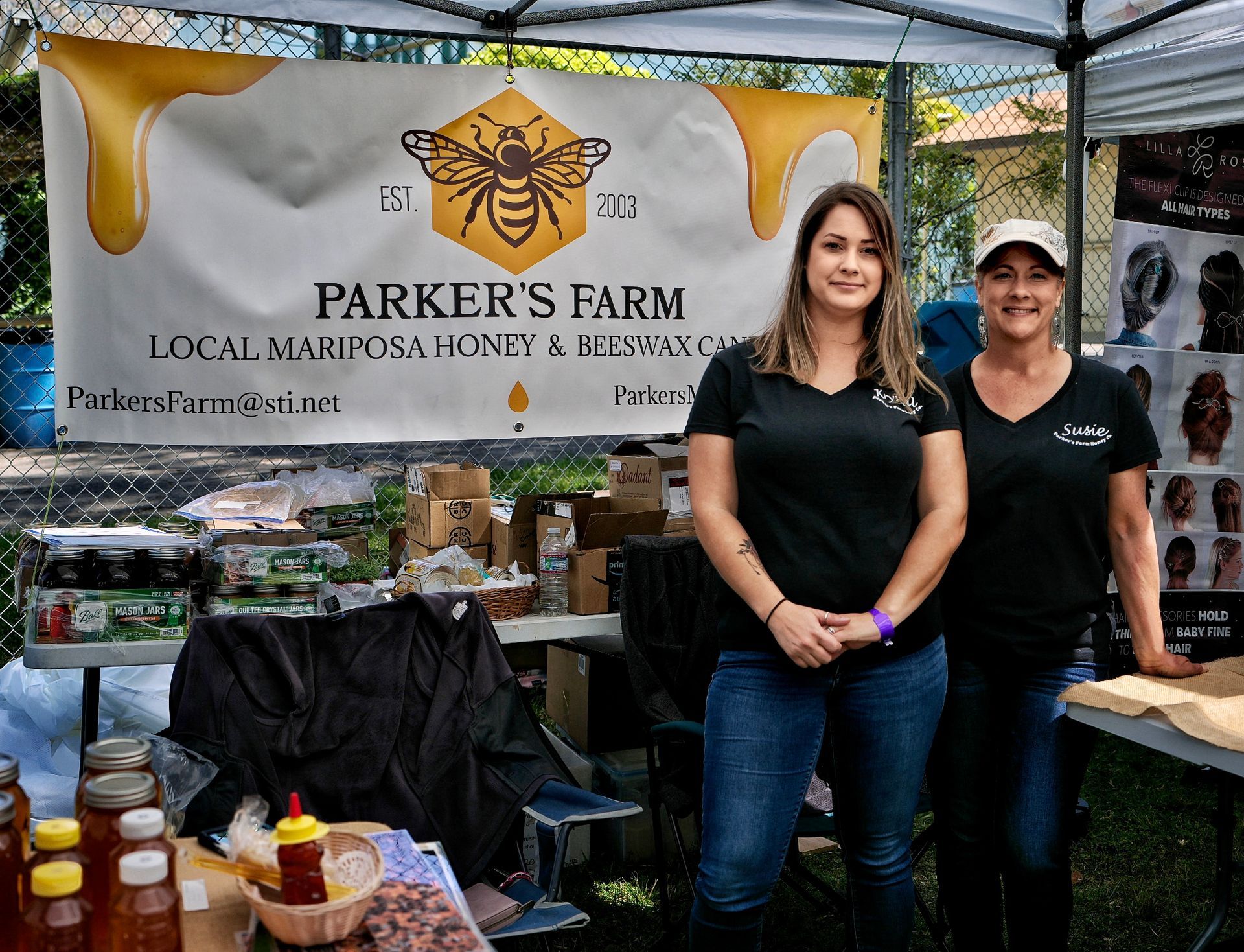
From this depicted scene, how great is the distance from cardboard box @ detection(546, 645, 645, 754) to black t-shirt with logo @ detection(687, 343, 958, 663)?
1.44 metres

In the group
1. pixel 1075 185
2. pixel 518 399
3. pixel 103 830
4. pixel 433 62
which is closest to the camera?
pixel 103 830

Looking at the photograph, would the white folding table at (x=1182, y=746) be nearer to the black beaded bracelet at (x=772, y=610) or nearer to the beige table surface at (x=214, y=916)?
the black beaded bracelet at (x=772, y=610)

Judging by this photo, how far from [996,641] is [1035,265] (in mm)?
792

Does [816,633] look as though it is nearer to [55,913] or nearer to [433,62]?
[55,913]

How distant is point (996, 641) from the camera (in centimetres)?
233

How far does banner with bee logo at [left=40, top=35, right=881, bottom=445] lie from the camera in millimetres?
3041

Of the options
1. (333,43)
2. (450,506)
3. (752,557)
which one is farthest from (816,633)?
(333,43)

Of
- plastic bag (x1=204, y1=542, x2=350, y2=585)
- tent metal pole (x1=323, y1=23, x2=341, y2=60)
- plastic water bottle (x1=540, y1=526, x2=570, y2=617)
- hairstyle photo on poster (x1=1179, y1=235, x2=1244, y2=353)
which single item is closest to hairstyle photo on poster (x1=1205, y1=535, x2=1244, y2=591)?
hairstyle photo on poster (x1=1179, y1=235, x2=1244, y2=353)

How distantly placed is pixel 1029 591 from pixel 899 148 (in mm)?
2734

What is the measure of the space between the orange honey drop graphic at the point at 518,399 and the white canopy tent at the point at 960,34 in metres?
1.02

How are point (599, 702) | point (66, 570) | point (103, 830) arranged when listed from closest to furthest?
point (103, 830)
point (66, 570)
point (599, 702)

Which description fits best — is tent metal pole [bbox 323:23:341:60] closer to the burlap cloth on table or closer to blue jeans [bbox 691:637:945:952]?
blue jeans [bbox 691:637:945:952]

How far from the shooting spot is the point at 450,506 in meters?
3.45

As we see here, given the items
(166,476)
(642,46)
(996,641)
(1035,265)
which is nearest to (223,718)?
(996,641)
